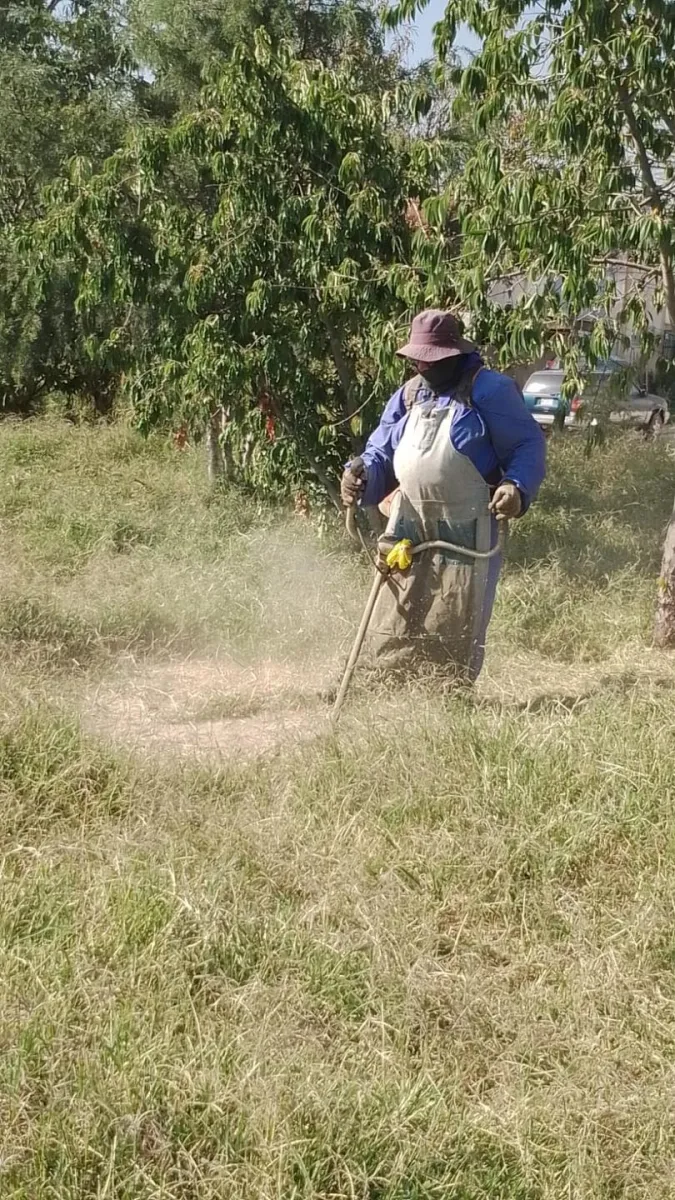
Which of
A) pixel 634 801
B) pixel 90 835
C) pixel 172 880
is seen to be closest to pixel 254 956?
pixel 172 880

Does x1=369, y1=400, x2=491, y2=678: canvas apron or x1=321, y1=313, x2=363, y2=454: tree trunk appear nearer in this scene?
x1=369, y1=400, x2=491, y2=678: canvas apron

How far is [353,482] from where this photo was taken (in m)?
4.71

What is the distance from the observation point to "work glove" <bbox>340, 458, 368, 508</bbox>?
15.4 ft

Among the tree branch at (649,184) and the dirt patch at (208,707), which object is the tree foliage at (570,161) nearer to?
the tree branch at (649,184)

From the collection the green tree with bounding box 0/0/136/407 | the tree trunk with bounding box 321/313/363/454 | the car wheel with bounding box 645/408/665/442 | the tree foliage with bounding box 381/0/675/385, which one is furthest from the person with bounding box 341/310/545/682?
the car wheel with bounding box 645/408/665/442

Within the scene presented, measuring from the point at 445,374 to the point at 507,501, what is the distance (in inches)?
22.5

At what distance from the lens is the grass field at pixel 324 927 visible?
2.44 metres

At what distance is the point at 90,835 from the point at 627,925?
1608 mm

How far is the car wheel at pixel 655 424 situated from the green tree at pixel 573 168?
9.38m

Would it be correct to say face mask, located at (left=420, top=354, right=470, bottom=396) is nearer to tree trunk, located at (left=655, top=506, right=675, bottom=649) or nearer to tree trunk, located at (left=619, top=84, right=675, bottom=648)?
tree trunk, located at (left=619, top=84, right=675, bottom=648)

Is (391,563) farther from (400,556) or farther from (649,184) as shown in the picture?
(649,184)

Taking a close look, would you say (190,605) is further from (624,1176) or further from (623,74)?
(624,1176)

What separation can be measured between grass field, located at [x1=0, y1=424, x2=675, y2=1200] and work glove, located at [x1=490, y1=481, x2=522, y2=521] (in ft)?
2.45

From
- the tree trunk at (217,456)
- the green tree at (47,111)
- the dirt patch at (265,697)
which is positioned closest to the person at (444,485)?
the dirt patch at (265,697)
